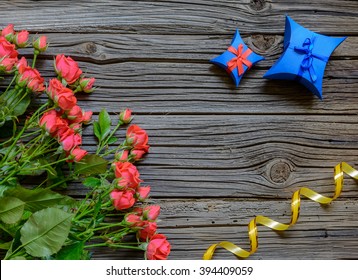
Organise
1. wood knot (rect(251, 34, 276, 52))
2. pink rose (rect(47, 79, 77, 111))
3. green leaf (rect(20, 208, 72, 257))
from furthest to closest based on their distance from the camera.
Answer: wood knot (rect(251, 34, 276, 52)) < pink rose (rect(47, 79, 77, 111)) < green leaf (rect(20, 208, 72, 257))

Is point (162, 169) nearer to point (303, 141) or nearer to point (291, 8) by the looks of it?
point (303, 141)

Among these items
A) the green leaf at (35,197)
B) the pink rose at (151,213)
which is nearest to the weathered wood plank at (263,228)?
the pink rose at (151,213)

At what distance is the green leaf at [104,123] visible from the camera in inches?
47.1

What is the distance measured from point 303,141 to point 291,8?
33 centimetres

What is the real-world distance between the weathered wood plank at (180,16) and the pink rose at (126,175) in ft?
1.16

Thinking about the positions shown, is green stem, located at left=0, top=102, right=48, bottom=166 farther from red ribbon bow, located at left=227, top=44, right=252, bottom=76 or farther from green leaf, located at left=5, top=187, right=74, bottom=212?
red ribbon bow, located at left=227, top=44, right=252, bottom=76

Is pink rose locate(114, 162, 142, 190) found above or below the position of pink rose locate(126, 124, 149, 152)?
below

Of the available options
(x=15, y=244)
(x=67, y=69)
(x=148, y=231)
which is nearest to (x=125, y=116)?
(x=67, y=69)

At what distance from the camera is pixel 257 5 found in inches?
51.4

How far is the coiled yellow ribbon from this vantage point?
1204 mm

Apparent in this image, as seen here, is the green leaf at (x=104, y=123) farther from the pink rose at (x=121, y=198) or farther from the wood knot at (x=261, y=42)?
the wood knot at (x=261, y=42)

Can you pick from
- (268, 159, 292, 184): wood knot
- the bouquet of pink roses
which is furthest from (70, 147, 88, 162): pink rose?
(268, 159, 292, 184): wood knot

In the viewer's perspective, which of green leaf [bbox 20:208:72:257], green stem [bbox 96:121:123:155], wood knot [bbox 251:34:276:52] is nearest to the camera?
green leaf [bbox 20:208:72:257]
